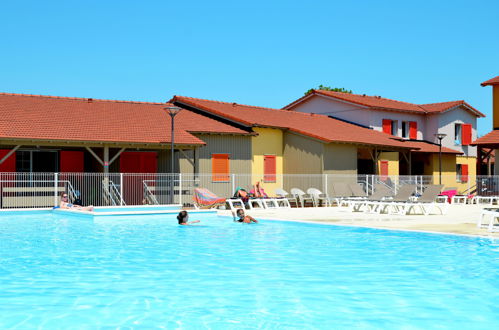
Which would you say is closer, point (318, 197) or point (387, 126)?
point (318, 197)

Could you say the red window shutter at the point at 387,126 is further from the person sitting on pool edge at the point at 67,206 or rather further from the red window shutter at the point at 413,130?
the person sitting on pool edge at the point at 67,206

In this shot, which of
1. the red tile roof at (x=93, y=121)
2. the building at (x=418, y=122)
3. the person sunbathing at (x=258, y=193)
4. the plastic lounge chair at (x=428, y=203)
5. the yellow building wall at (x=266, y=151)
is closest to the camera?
the plastic lounge chair at (x=428, y=203)

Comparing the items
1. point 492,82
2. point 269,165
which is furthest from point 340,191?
point 492,82

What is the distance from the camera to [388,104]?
38.9m

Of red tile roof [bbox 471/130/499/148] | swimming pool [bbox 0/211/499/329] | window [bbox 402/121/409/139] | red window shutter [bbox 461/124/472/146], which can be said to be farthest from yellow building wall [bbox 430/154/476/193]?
swimming pool [bbox 0/211/499/329]

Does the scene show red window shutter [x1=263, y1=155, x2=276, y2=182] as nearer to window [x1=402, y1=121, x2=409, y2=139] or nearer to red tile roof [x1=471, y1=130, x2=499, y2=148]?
red tile roof [x1=471, y1=130, x2=499, y2=148]

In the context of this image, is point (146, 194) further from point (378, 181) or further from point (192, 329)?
point (192, 329)

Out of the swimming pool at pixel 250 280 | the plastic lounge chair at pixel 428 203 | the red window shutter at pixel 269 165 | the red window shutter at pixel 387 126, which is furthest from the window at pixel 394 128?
the swimming pool at pixel 250 280

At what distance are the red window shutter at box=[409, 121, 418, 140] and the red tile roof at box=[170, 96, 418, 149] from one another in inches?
177

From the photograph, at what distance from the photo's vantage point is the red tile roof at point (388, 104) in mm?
37309

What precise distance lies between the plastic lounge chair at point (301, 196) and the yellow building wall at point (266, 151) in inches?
67.7

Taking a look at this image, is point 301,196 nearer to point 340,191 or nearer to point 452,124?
point 340,191

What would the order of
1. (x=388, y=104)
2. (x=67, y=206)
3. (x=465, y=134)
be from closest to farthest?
(x=67, y=206) → (x=388, y=104) → (x=465, y=134)

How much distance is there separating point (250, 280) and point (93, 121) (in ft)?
59.9
